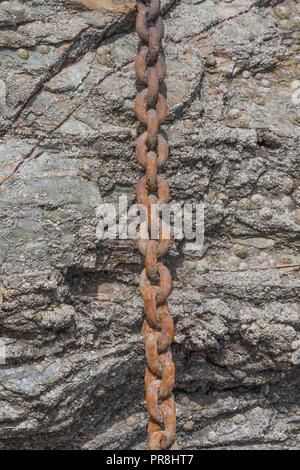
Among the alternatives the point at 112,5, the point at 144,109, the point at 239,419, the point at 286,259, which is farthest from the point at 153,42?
the point at 239,419

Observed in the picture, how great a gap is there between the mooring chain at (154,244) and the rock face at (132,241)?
0.23 m

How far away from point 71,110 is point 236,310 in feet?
3.23

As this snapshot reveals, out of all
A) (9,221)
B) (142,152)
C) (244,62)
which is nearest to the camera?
(142,152)

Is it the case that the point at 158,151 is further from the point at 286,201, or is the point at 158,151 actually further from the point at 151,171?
the point at 286,201

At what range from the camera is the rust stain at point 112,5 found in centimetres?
205

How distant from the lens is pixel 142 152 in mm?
1802

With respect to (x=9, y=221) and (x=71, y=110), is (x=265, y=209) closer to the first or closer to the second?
(x=71, y=110)

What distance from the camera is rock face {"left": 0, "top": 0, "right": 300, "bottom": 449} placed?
6.41 feet

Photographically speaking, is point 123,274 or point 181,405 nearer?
point 123,274

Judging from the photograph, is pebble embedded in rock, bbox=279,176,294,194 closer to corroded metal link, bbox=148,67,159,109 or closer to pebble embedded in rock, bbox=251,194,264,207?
pebble embedded in rock, bbox=251,194,264,207

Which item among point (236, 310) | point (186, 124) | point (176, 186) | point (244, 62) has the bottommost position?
point (236, 310)

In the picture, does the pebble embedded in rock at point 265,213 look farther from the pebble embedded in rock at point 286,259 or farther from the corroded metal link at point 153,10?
the corroded metal link at point 153,10

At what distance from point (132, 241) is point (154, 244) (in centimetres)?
38

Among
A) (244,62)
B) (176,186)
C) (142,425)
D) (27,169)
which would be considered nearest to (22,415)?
(142,425)
